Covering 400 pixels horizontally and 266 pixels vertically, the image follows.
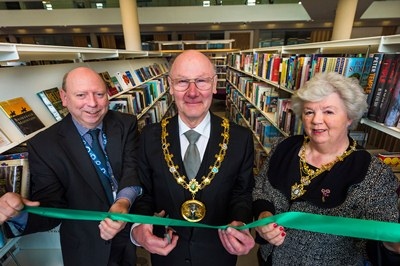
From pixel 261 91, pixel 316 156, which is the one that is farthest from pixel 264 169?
pixel 261 91

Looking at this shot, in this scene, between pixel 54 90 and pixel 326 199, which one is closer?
pixel 326 199

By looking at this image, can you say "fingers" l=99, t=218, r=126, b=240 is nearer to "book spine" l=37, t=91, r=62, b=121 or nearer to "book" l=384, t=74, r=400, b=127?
"book spine" l=37, t=91, r=62, b=121

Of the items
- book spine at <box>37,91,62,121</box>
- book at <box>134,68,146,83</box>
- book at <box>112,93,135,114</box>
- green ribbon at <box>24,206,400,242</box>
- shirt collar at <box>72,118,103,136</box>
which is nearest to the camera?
green ribbon at <box>24,206,400,242</box>

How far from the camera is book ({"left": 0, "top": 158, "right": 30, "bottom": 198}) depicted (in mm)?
1280

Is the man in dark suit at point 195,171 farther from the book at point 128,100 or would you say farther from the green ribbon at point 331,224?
the book at point 128,100

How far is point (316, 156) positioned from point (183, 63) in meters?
0.94

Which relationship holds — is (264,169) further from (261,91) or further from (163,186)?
(261,91)

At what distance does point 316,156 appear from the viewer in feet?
4.39

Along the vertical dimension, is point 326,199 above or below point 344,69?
below

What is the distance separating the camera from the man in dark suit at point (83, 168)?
1.35 meters

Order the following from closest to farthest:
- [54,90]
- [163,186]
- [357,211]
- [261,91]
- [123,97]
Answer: [357,211] < [163,186] < [54,90] < [123,97] < [261,91]

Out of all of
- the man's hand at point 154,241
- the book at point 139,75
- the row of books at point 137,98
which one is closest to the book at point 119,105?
the row of books at point 137,98

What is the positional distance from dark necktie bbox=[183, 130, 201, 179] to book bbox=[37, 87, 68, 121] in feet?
4.12

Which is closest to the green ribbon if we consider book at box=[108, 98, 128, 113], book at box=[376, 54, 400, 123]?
book at box=[376, 54, 400, 123]
